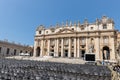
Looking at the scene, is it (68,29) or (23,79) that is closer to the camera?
(23,79)

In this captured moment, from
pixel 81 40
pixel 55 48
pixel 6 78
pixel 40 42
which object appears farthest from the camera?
pixel 40 42

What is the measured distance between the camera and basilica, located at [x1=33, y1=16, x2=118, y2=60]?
49.2 meters

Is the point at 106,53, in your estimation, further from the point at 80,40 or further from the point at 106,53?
the point at 80,40

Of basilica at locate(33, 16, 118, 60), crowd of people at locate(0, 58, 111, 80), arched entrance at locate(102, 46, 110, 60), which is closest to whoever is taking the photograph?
crowd of people at locate(0, 58, 111, 80)

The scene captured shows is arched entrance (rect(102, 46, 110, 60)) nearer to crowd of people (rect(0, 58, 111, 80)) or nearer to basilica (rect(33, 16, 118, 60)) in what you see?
basilica (rect(33, 16, 118, 60))

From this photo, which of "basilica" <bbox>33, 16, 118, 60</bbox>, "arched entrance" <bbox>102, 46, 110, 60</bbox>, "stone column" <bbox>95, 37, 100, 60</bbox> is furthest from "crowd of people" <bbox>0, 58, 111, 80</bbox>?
"arched entrance" <bbox>102, 46, 110, 60</bbox>

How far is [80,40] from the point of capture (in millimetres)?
53469

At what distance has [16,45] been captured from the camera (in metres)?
63.7

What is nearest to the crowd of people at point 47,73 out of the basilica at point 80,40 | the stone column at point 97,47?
the basilica at point 80,40

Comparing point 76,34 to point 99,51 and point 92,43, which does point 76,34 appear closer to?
point 92,43

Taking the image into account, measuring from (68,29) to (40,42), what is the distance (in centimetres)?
1503

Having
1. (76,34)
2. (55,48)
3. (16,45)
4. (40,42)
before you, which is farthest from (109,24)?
(16,45)

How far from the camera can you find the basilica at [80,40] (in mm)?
49219

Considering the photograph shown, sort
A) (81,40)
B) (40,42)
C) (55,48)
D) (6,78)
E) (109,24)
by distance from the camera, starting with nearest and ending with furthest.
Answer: (6,78), (109,24), (81,40), (55,48), (40,42)
